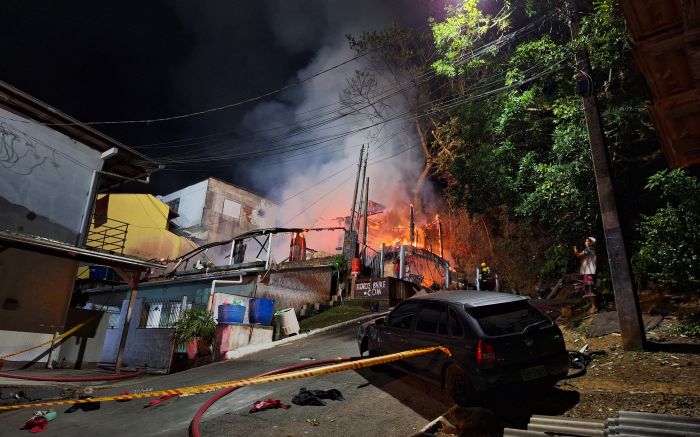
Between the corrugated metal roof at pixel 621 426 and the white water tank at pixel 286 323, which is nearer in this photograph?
the corrugated metal roof at pixel 621 426

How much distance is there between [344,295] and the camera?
728 inches

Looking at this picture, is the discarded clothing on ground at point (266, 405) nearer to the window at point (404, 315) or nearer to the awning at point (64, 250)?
the window at point (404, 315)

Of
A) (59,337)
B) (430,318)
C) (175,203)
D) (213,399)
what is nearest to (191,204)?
(175,203)

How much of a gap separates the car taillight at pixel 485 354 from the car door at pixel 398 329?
1.74 m

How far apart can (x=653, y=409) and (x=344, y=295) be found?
14.5 meters

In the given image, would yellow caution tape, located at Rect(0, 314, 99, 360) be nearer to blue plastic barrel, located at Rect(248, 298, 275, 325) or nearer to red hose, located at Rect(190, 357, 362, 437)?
blue plastic barrel, located at Rect(248, 298, 275, 325)

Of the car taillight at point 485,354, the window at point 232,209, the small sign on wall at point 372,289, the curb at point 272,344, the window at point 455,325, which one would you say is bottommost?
the curb at point 272,344

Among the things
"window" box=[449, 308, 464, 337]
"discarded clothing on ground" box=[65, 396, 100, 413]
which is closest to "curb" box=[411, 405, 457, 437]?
"window" box=[449, 308, 464, 337]

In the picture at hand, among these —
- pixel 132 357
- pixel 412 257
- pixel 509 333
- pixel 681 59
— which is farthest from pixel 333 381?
pixel 412 257

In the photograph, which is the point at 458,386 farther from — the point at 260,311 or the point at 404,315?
the point at 260,311

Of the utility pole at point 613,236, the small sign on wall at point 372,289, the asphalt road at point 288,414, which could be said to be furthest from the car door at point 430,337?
the small sign on wall at point 372,289

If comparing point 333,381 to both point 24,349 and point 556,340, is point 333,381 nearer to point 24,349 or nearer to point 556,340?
point 556,340

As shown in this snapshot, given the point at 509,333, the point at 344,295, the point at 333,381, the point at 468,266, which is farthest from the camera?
the point at 468,266

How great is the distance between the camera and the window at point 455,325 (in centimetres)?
555
